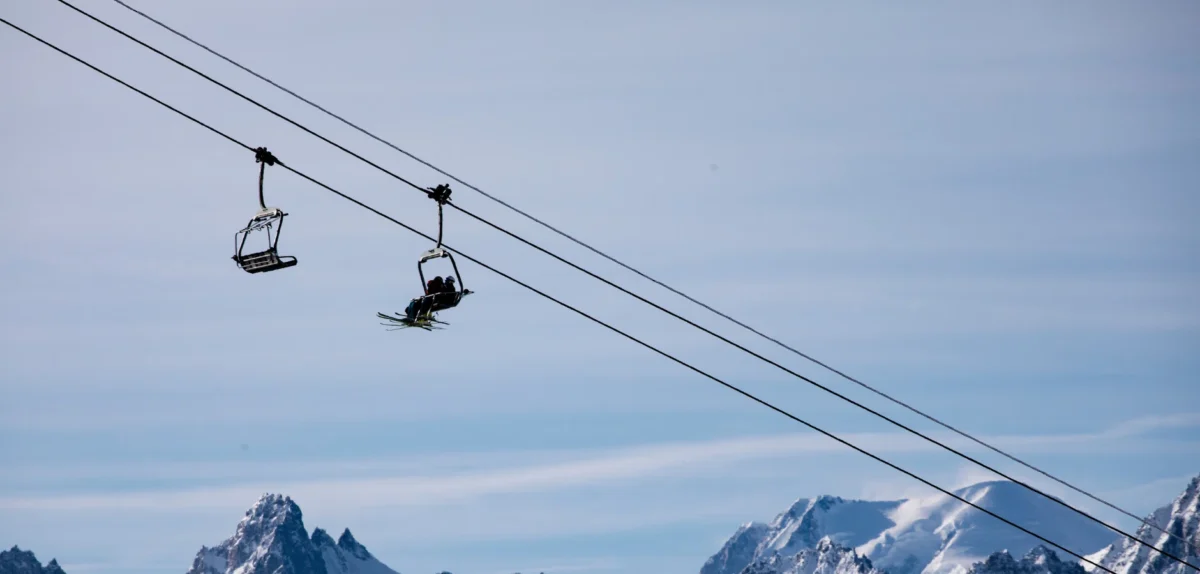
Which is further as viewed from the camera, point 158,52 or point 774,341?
point 774,341

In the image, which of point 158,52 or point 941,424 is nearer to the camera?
point 158,52

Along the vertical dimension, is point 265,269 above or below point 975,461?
above

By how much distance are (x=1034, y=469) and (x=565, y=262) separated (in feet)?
48.9

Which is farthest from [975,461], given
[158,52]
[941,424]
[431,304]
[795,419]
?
[158,52]

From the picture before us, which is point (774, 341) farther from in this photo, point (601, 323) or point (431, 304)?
point (431, 304)

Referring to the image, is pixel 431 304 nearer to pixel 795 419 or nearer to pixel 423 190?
pixel 423 190

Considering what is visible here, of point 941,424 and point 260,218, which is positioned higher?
point 260,218

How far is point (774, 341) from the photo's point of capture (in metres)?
40.6

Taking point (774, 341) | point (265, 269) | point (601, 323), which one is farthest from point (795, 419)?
point (265, 269)

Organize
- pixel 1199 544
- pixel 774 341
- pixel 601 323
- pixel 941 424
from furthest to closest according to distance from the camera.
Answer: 1. pixel 1199 544
2. pixel 941 424
3. pixel 774 341
4. pixel 601 323

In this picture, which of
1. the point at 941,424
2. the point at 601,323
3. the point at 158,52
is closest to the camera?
the point at 158,52

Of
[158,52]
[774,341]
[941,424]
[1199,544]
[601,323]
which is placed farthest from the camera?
[1199,544]

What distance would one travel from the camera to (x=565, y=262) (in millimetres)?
36344

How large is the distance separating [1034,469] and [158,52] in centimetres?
2279
